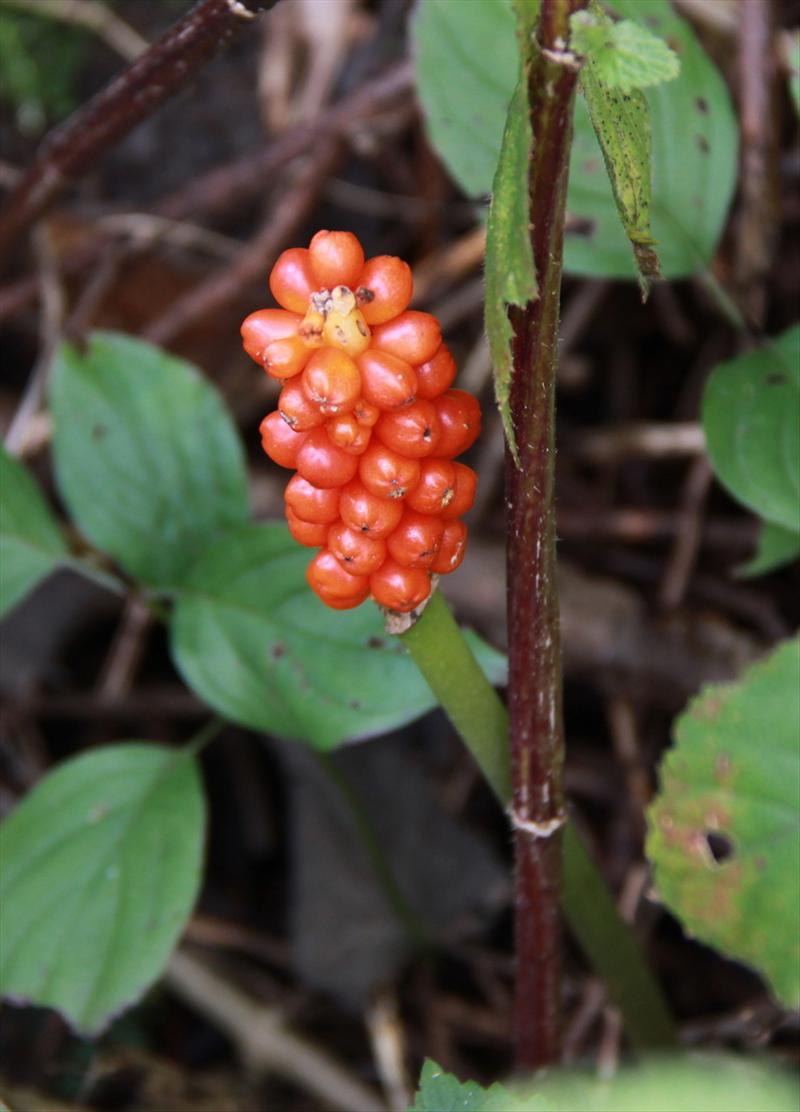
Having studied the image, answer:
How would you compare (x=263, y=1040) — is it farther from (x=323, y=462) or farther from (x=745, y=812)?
(x=323, y=462)

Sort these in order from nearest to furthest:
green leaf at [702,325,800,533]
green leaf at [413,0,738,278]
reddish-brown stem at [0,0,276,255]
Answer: reddish-brown stem at [0,0,276,255]
green leaf at [702,325,800,533]
green leaf at [413,0,738,278]

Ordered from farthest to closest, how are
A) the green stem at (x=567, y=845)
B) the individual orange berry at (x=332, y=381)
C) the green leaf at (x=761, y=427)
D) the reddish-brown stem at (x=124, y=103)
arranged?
the green leaf at (x=761, y=427)
the reddish-brown stem at (x=124, y=103)
the green stem at (x=567, y=845)
the individual orange berry at (x=332, y=381)

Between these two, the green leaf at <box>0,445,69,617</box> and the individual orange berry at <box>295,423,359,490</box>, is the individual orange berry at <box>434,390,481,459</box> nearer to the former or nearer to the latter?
the individual orange berry at <box>295,423,359,490</box>

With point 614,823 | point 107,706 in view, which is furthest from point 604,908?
point 107,706

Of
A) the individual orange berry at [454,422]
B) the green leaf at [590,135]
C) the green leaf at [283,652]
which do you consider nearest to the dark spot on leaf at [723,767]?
the green leaf at [283,652]

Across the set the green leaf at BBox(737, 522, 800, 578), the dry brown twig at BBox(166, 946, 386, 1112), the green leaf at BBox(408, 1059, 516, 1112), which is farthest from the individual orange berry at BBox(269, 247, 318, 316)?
the dry brown twig at BBox(166, 946, 386, 1112)

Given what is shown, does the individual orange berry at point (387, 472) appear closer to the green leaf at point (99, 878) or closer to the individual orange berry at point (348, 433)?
the individual orange berry at point (348, 433)

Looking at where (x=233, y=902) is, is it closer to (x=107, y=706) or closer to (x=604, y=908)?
(x=107, y=706)

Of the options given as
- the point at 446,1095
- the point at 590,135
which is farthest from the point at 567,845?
the point at 590,135
